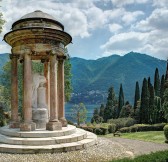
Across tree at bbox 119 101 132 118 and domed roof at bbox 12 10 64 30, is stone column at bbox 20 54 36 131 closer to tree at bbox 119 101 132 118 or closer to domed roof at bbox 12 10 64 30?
domed roof at bbox 12 10 64 30

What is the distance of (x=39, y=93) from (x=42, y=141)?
14.7ft

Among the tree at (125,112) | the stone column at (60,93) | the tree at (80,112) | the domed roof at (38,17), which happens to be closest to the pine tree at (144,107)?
the tree at (125,112)

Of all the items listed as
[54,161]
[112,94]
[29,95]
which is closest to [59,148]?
[54,161]

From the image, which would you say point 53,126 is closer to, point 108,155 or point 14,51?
point 108,155

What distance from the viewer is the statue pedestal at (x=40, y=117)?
1658 cm

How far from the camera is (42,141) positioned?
Answer: 13.7 meters

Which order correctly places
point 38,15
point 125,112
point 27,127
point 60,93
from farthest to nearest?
1. point 125,112
2. point 60,93
3. point 38,15
4. point 27,127

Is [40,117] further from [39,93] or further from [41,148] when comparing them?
[41,148]

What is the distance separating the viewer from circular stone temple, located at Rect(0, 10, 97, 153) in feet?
46.1

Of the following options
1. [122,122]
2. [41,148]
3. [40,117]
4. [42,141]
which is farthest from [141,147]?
[122,122]

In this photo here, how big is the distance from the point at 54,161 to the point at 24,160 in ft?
4.13

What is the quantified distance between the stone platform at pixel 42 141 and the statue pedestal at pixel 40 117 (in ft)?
4.87

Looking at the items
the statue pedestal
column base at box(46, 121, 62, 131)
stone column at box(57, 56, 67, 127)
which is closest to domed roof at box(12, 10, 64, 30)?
stone column at box(57, 56, 67, 127)

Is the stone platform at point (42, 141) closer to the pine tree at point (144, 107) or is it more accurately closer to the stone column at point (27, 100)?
the stone column at point (27, 100)
